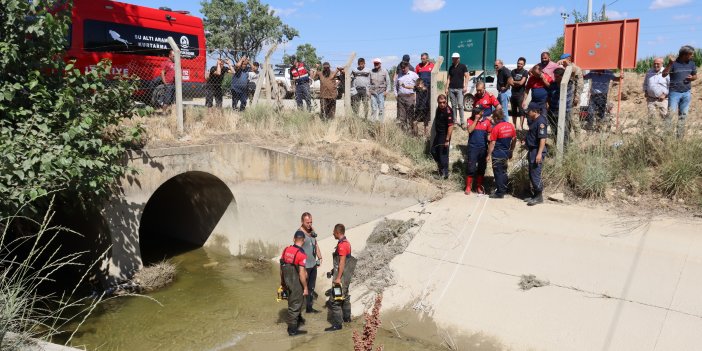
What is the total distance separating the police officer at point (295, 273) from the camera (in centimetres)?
741

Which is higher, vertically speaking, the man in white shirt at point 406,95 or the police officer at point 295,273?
the man in white shirt at point 406,95

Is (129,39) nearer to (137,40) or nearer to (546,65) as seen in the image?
(137,40)

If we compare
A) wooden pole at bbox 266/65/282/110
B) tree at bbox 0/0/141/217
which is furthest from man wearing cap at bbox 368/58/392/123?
tree at bbox 0/0/141/217

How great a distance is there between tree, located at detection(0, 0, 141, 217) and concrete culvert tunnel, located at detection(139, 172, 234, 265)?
350cm

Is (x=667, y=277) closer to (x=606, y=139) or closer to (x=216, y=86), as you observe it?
(x=606, y=139)

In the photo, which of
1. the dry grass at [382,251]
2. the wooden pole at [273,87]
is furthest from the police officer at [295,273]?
the wooden pole at [273,87]

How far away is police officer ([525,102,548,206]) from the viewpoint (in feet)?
27.8

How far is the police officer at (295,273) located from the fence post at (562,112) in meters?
4.80

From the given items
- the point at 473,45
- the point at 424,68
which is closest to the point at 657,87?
the point at 424,68

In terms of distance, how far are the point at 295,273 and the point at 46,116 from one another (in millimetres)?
4375

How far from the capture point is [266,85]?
1375 cm

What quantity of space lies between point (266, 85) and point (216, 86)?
1.28m

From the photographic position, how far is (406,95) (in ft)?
38.8

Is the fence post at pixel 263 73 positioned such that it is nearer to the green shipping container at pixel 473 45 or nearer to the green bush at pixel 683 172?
the green shipping container at pixel 473 45
